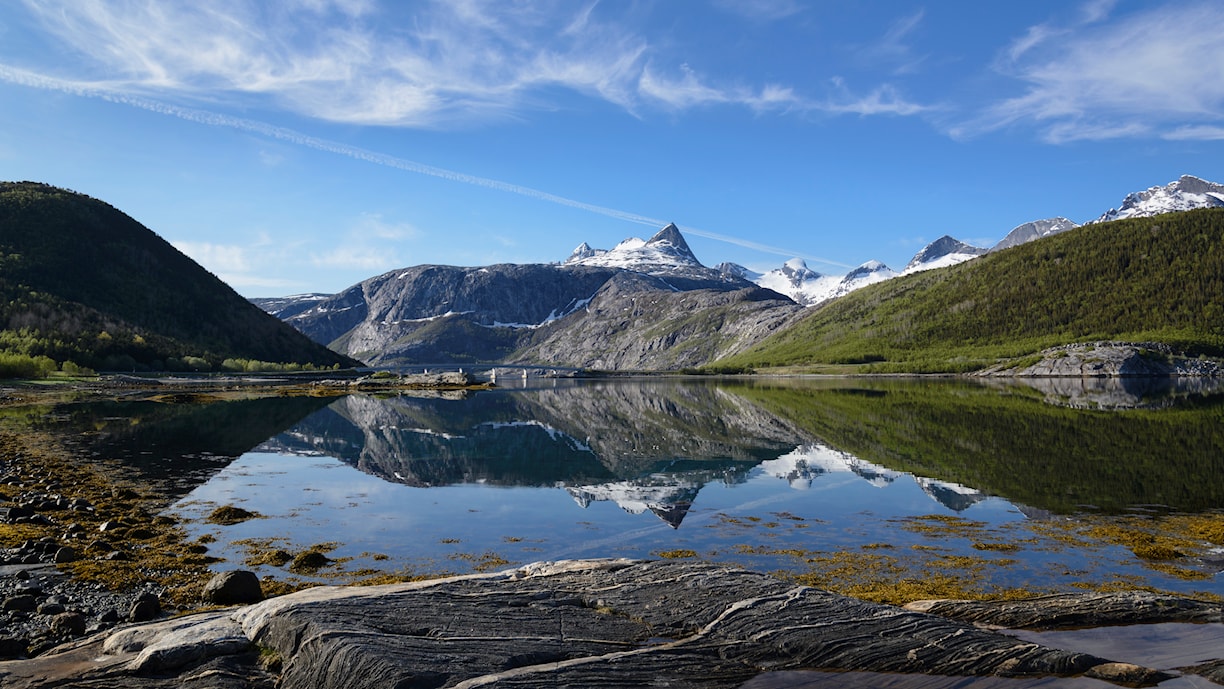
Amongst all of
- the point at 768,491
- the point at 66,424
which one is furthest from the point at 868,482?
the point at 66,424

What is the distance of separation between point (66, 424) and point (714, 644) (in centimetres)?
7402

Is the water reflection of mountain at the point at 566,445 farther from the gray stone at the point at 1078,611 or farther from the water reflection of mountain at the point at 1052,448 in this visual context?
the gray stone at the point at 1078,611

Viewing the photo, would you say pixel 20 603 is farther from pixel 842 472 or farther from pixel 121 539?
pixel 842 472

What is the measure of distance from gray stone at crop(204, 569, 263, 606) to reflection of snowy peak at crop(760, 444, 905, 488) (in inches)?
1091

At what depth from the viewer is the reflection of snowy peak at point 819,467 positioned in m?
39.9

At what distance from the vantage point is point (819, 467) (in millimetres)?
44062

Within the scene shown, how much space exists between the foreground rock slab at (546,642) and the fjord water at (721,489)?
23.6ft

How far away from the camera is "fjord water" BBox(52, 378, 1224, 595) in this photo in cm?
2405

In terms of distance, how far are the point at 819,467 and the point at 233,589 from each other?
3473 centimetres

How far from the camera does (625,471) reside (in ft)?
148

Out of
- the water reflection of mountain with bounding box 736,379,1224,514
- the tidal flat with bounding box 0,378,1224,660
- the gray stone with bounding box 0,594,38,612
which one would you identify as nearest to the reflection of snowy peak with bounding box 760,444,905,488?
the tidal flat with bounding box 0,378,1224,660

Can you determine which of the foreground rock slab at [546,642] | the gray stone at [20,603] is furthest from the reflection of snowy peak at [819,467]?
the gray stone at [20,603]

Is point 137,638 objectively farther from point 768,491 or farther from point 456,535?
point 768,491

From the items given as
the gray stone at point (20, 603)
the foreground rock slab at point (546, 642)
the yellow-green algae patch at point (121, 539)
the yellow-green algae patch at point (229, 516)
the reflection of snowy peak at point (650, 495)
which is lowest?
the reflection of snowy peak at point (650, 495)
